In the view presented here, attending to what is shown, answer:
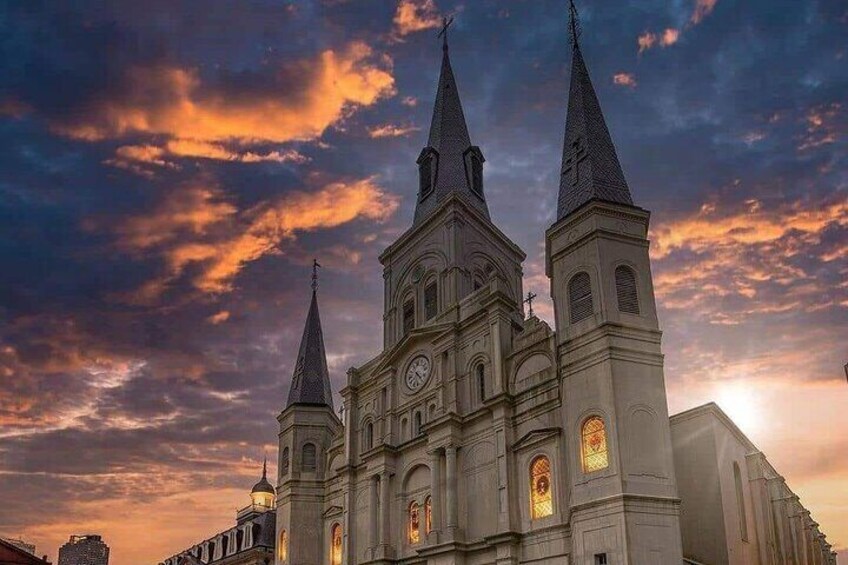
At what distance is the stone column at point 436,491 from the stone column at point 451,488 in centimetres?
Result: 55

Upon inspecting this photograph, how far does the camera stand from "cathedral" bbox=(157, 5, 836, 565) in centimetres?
2964

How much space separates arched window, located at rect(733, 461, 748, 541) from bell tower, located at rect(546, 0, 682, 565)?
10.9 m

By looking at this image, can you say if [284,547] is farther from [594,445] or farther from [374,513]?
[594,445]

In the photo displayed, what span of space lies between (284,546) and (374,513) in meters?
10.1

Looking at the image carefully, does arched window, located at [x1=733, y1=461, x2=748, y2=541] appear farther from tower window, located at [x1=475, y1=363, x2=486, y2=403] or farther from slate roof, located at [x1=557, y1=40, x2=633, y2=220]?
slate roof, located at [x1=557, y1=40, x2=633, y2=220]

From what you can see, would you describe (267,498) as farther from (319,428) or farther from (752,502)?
(752,502)

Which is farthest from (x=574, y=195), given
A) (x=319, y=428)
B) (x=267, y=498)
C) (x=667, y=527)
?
(x=267, y=498)

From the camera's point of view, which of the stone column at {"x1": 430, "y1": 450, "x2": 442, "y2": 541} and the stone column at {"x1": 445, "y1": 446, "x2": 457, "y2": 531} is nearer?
the stone column at {"x1": 445, "y1": 446, "x2": 457, "y2": 531}

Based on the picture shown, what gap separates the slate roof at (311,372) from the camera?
5294cm

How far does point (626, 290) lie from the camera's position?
32438 millimetres

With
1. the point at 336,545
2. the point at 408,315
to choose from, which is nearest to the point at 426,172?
the point at 408,315

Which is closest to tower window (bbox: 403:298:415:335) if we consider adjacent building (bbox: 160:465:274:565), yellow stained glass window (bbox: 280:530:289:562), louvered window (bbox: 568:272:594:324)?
louvered window (bbox: 568:272:594:324)

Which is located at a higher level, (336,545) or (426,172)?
(426,172)

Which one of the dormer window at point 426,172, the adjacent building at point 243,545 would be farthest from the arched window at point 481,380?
the adjacent building at point 243,545
